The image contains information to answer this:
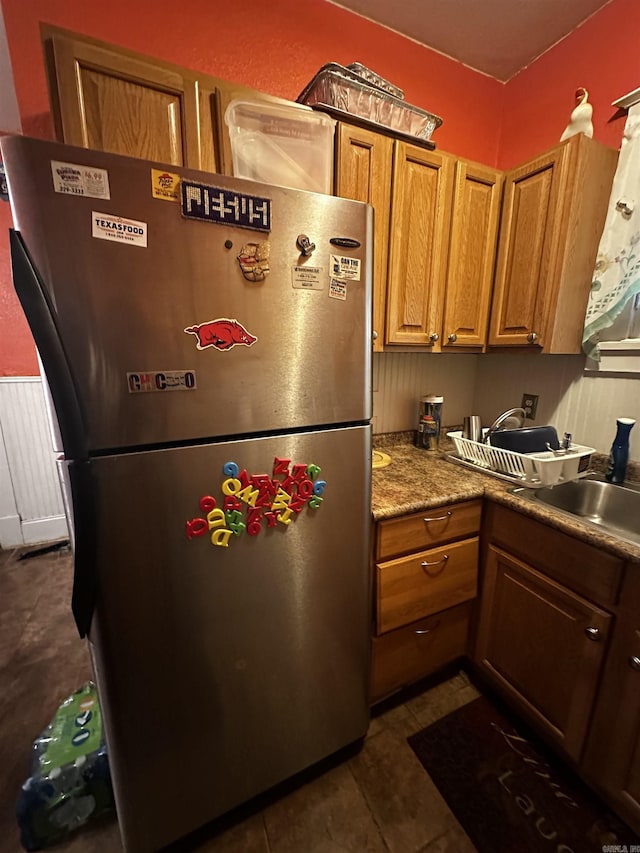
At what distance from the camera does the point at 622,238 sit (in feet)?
4.28

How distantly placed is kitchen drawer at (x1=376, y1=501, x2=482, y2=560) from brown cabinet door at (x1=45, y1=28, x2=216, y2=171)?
4.07 feet

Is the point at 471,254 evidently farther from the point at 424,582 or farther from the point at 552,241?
the point at 424,582

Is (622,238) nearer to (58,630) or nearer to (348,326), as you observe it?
(348,326)

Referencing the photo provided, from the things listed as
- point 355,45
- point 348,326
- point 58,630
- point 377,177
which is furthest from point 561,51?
point 58,630

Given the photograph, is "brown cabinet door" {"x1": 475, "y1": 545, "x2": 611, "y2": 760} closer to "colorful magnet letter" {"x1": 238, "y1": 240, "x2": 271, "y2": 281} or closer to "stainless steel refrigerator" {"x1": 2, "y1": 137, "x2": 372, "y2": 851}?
"stainless steel refrigerator" {"x1": 2, "y1": 137, "x2": 372, "y2": 851}

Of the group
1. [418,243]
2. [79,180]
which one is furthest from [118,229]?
[418,243]

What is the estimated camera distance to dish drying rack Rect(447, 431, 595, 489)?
51.4 inches

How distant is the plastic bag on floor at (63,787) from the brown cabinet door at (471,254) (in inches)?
74.8

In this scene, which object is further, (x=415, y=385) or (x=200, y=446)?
(x=415, y=385)

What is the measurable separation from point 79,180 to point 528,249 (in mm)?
1549

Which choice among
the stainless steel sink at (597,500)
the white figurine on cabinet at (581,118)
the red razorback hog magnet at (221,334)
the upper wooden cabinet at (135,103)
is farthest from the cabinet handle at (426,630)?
the white figurine on cabinet at (581,118)

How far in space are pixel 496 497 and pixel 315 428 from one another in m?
0.78

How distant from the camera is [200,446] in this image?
792 mm

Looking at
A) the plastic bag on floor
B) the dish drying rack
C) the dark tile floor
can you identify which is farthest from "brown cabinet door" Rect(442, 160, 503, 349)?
the plastic bag on floor
